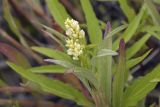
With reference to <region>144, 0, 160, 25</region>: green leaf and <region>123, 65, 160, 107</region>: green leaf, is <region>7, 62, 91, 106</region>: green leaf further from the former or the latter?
<region>144, 0, 160, 25</region>: green leaf

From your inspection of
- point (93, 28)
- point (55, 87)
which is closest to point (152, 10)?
point (93, 28)

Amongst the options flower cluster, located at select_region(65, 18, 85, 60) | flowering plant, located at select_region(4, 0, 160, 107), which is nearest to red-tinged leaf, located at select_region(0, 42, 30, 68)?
flowering plant, located at select_region(4, 0, 160, 107)

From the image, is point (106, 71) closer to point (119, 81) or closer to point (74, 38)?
point (119, 81)

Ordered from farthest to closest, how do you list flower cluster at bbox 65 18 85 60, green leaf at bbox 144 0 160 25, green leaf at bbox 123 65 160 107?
green leaf at bbox 144 0 160 25, green leaf at bbox 123 65 160 107, flower cluster at bbox 65 18 85 60

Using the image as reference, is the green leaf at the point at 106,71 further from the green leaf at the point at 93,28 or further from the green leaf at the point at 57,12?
the green leaf at the point at 57,12

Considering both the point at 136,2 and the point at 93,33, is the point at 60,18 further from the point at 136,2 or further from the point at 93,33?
the point at 136,2

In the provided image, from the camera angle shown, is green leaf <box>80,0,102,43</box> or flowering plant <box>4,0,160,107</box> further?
green leaf <box>80,0,102,43</box>
